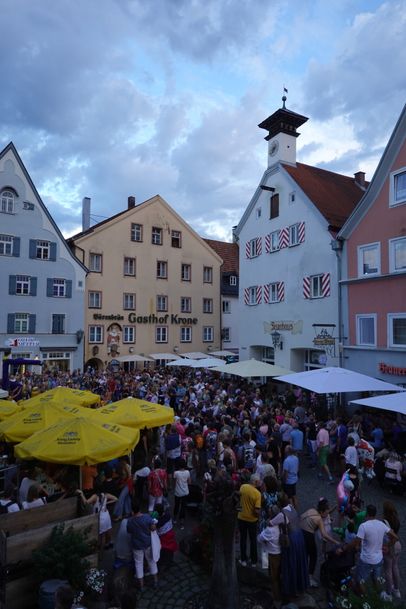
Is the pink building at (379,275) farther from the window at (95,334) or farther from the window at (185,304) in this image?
the window at (95,334)

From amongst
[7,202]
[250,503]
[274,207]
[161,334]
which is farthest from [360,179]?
[250,503]

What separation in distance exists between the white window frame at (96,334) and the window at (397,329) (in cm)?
2067

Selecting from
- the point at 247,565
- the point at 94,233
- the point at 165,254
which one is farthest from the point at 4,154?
the point at 247,565

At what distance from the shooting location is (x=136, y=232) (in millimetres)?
33719

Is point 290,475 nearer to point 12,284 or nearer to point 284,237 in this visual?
point 284,237

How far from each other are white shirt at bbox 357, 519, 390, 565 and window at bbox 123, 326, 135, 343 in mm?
27395

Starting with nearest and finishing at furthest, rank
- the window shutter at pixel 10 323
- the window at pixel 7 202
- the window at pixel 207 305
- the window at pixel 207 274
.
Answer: the window shutter at pixel 10 323 < the window at pixel 7 202 < the window at pixel 207 305 < the window at pixel 207 274

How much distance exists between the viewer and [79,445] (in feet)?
26.4

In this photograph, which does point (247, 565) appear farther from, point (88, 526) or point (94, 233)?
point (94, 233)

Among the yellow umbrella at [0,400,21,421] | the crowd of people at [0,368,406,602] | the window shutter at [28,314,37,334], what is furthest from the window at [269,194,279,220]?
the yellow umbrella at [0,400,21,421]

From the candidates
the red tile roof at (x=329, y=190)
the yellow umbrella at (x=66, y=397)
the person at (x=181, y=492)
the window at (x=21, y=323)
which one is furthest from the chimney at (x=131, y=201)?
the person at (x=181, y=492)

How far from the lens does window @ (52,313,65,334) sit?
28.9 m

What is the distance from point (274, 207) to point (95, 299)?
14842 mm

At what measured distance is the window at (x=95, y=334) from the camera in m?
30.8
